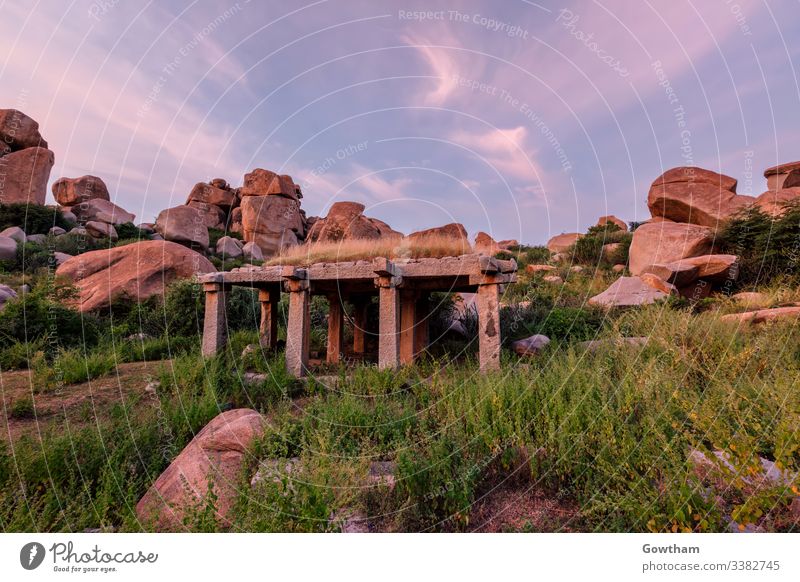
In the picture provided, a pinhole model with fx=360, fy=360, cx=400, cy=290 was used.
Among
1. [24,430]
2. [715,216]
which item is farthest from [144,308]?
[715,216]

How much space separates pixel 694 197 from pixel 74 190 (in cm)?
5102

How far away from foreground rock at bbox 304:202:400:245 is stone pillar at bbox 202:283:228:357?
39.7 ft

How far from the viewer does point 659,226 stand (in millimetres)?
19750

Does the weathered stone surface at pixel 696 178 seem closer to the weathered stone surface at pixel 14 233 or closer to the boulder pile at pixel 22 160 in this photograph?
the weathered stone surface at pixel 14 233

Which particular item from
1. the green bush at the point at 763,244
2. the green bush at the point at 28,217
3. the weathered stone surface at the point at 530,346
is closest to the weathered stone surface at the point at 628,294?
the green bush at the point at 763,244

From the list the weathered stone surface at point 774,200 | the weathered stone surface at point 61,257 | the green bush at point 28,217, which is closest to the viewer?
the weathered stone surface at point 774,200

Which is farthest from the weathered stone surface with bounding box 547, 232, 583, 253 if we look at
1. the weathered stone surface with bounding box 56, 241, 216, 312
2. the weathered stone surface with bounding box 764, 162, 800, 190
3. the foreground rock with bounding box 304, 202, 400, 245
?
the weathered stone surface with bounding box 56, 241, 216, 312

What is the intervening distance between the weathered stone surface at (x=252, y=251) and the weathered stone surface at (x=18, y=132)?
60.6 feet

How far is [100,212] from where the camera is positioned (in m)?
32.7

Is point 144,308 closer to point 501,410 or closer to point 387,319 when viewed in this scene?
point 387,319

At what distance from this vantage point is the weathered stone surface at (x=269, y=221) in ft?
120

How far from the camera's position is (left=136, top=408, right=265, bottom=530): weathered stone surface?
3859mm

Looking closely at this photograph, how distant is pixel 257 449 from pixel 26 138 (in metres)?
44.8

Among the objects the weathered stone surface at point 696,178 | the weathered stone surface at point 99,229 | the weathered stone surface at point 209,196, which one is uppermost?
the weathered stone surface at point 209,196
